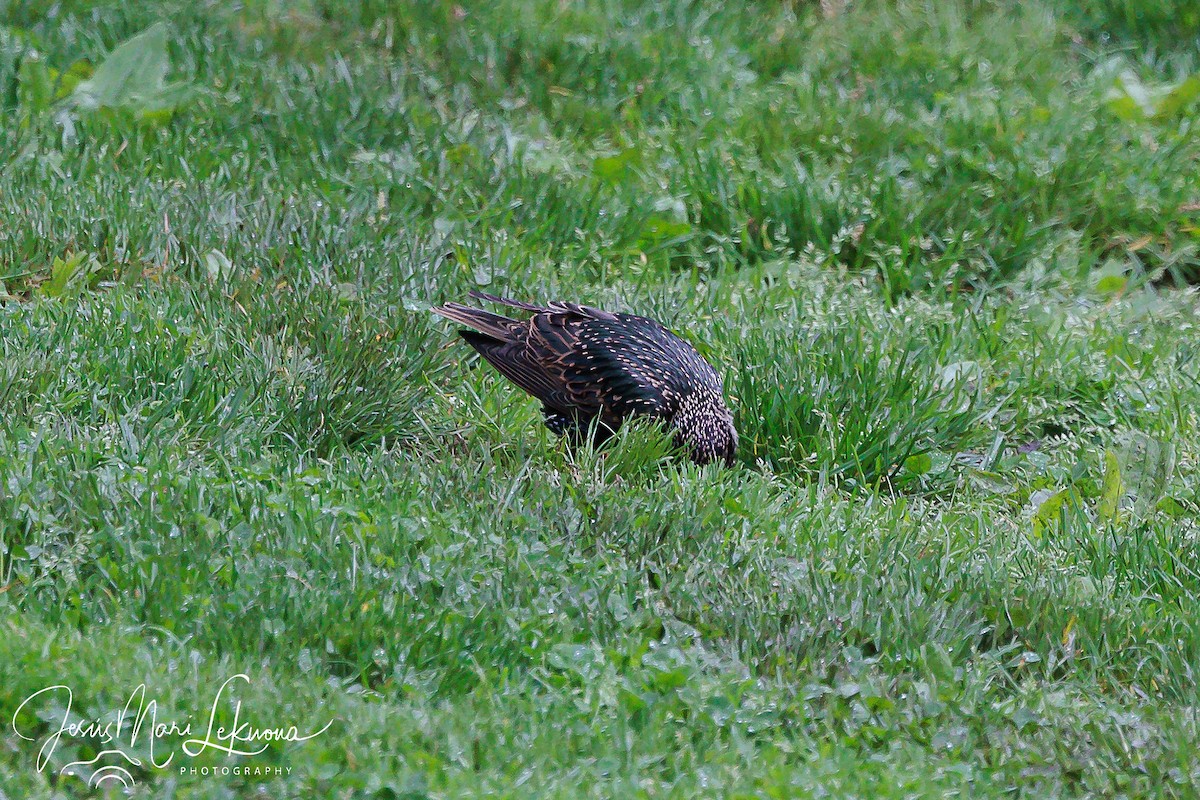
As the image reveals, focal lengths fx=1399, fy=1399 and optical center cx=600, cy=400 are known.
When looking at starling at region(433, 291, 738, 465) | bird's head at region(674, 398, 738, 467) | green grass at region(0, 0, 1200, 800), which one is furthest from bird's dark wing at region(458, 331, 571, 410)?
bird's head at region(674, 398, 738, 467)

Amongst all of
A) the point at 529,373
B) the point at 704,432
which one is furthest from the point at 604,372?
the point at 704,432

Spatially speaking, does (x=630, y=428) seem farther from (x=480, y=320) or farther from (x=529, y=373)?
(x=480, y=320)

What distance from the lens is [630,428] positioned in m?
4.72

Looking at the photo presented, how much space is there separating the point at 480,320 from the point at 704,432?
973 millimetres

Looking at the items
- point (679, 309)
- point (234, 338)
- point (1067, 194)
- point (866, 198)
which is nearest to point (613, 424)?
point (679, 309)

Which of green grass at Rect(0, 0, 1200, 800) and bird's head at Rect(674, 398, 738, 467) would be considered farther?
bird's head at Rect(674, 398, 738, 467)

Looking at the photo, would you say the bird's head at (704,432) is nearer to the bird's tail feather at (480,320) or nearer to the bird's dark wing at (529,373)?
the bird's dark wing at (529,373)

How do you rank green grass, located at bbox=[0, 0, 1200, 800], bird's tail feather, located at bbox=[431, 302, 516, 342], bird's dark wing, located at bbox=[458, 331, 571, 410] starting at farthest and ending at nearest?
bird's tail feather, located at bbox=[431, 302, 516, 342] → bird's dark wing, located at bbox=[458, 331, 571, 410] → green grass, located at bbox=[0, 0, 1200, 800]

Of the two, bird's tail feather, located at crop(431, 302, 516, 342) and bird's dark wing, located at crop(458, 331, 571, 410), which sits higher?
bird's tail feather, located at crop(431, 302, 516, 342)

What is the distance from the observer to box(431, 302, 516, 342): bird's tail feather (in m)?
5.12

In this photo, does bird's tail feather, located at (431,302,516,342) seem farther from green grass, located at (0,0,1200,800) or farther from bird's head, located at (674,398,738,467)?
bird's head, located at (674,398,738,467)

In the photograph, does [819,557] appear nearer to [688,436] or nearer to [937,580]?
[937,580]

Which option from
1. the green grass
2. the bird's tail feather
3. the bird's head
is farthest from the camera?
the bird's tail feather

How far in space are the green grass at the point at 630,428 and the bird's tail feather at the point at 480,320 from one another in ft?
0.54
